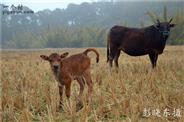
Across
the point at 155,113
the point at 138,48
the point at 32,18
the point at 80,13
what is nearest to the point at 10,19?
the point at 32,18

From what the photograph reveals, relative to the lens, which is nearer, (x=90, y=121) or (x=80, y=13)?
(x=90, y=121)

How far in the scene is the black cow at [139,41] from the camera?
40.9 ft

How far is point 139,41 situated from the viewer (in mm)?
13180

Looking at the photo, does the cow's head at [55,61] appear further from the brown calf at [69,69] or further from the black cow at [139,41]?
the black cow at [139,41]

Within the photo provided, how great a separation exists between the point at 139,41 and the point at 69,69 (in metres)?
6.64

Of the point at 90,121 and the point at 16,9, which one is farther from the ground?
the point at 16,9

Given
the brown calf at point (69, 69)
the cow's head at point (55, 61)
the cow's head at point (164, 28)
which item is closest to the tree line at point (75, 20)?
the cow's head at point (164, 28)

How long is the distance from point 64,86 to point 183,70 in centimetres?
Answer: 569

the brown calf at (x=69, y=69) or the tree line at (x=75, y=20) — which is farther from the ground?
the brown calf at (x=69, y=69)

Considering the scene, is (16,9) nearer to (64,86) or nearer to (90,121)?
(64,86)

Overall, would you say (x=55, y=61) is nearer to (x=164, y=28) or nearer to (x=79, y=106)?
(x=79, y=106)

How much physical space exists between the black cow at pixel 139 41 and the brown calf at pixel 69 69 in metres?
5.13

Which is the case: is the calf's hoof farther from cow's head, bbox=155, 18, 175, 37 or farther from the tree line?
the tree line

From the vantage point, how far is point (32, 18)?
5819cm
